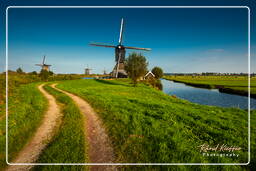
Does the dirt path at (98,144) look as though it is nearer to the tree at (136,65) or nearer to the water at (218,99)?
the water at (218,99)

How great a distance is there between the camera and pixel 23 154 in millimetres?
4766

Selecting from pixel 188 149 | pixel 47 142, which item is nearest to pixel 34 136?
pixel 47 142

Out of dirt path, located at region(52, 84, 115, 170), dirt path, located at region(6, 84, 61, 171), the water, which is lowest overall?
the water

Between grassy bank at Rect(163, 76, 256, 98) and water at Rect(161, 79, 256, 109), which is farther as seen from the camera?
grassy bank at Rect(163, 76, 256, 98)

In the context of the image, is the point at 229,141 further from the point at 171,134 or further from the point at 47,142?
the point at 47,142

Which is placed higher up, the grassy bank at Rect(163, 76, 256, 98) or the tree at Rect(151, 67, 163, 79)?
the tree at Rect(151, 67, 163, 79)

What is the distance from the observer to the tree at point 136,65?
29.2 metres

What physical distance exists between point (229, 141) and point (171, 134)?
2.55 metres

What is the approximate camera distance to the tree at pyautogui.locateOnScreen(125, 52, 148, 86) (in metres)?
29.2

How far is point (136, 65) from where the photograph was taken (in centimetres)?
2911

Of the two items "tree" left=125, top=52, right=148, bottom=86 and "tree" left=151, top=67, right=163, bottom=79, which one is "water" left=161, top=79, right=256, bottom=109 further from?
"tree" left=151, top=67, right=163, bottom=79

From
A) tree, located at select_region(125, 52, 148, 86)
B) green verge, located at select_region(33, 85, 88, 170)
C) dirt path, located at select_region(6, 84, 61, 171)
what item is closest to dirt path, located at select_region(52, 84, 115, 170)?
Answer: green verge, located at select_region(33, 85, 88, 170)

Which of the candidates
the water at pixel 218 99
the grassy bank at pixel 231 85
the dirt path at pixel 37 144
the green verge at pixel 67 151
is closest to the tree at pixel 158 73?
the grassy bank at pixel 231 85

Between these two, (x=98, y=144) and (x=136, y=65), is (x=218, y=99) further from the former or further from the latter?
(x=98, y=144)
